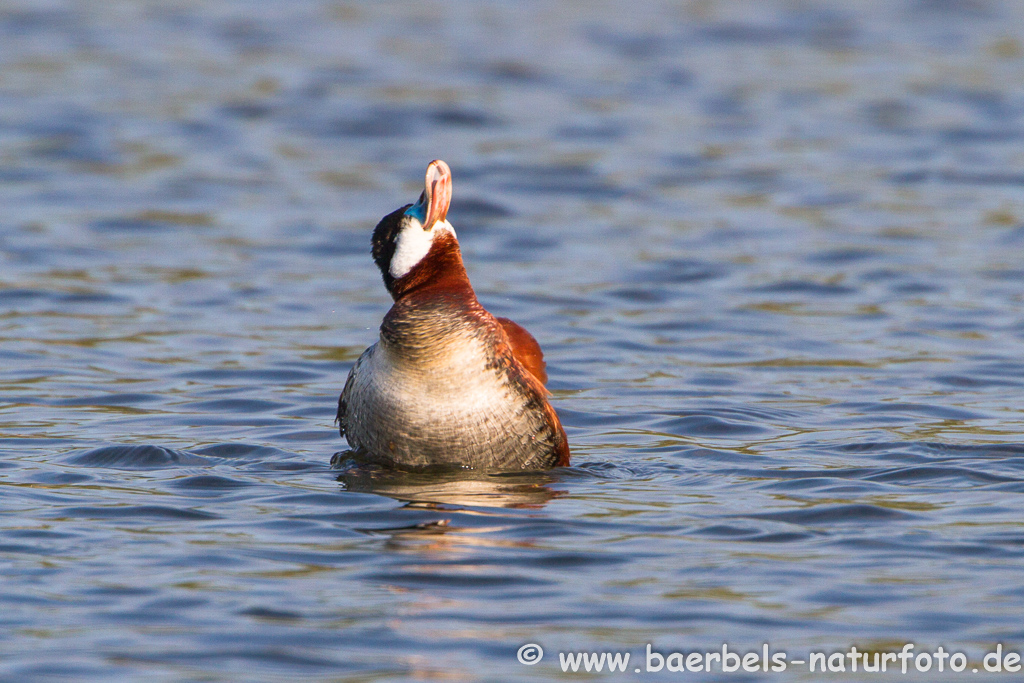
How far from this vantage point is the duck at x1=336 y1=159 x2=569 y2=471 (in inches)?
304

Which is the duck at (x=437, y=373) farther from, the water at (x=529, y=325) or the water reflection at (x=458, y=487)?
the water at (x=529, y=325)

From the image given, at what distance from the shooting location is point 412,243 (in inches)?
307

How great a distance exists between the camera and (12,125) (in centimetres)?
1925

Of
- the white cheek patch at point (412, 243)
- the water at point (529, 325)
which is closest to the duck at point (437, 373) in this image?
the white cheek patch at point (412, 243)

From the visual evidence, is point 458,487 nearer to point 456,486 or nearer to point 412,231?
point 456,486

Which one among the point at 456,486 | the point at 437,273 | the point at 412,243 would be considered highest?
the point at 412,243

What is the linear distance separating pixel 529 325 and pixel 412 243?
4.84m

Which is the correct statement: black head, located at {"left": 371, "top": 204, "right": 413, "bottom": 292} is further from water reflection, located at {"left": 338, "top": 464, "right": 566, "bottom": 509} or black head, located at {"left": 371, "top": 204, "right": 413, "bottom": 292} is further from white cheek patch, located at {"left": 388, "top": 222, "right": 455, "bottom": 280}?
water reflection, located at {"left": 338, "top": 464, "right": 566, "bottom": 509}

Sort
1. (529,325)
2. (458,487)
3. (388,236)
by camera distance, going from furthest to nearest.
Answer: (529,325)
(388,236)
(458,487)

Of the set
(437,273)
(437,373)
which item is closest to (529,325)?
(437,273)

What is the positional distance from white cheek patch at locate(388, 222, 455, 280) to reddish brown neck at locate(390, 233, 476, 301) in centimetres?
3

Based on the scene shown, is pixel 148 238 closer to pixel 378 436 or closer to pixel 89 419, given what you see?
pixel 89 419

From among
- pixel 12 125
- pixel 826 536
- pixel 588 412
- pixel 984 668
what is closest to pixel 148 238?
pixel 12 125

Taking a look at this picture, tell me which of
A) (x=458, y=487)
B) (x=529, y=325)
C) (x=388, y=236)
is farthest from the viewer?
(x=529, y=325)
